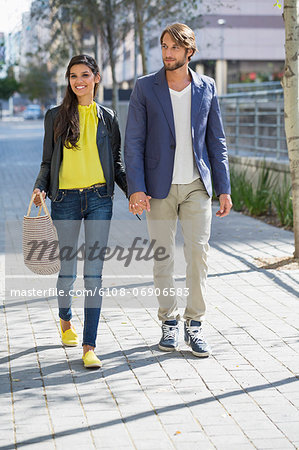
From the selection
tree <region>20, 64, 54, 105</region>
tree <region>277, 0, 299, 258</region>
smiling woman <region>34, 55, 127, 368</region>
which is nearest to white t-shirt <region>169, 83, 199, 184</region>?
smiling woman <region>34, 55, 127, 368</region>

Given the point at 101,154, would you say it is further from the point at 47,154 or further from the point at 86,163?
the point at 47,154

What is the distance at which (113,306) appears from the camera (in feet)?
23.3

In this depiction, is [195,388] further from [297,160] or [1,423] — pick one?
[297,160]

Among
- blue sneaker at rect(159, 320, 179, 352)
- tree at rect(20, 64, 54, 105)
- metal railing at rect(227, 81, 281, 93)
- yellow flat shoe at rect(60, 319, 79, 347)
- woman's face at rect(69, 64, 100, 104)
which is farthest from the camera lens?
tree at rect(20, 64, 54, 105)

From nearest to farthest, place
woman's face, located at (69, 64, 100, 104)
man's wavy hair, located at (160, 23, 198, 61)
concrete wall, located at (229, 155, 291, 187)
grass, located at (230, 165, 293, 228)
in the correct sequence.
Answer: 1. man's wavy hair, located at (160, 23, 198, 61)
2. woman's face, located at (69, 64, 100, 104)
3. grass, located at (230, 165, 293, 228)
4. concrete wall, located at (229, 155, 291, 187)

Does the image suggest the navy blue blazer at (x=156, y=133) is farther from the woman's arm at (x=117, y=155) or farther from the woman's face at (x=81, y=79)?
the woman's face at (x=81, y=79)

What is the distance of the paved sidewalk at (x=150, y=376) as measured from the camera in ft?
13.7

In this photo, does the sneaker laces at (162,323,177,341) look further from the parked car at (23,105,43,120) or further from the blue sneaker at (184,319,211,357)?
the parked car at (23,105,43,120)

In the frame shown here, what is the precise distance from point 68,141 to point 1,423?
5.93 feet

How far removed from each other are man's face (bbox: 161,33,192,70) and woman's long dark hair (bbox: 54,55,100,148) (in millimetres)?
470

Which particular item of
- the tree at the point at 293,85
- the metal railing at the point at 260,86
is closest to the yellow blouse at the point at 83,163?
the tree at the point at 293,85

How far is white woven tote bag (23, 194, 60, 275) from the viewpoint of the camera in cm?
538

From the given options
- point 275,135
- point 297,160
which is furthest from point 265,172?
point 297,160

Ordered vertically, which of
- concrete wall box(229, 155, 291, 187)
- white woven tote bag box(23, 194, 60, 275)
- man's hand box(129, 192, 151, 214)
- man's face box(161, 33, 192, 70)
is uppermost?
man's face box(161, 33, 192, 70)
